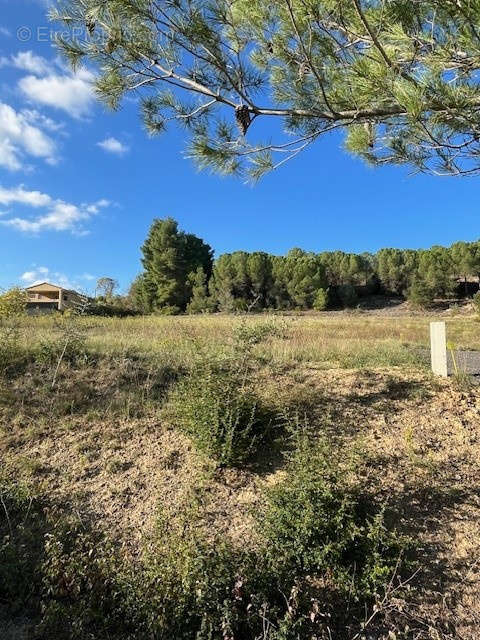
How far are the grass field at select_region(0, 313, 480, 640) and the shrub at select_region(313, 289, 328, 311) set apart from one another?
3123cm

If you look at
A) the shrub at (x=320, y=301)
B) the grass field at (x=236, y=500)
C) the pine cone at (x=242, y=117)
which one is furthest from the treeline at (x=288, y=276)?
the pine cone at (x=242, y=117)

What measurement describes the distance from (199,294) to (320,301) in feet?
34.0

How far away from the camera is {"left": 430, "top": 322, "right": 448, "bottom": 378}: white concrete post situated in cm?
463

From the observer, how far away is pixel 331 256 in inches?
1713

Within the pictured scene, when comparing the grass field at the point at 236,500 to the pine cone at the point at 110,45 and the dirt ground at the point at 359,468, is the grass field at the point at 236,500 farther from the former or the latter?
the pine cone at the point at 110,45

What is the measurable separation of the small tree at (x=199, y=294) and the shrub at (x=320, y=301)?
8.69m

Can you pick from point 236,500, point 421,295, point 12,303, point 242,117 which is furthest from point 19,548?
point 421,295

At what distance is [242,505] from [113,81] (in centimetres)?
301

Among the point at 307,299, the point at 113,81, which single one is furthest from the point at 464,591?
the point at 307,299

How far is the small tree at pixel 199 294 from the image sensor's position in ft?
113

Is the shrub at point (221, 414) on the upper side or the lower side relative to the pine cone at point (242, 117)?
lower

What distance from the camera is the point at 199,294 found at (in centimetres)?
3766

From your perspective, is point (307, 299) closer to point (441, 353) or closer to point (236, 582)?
point (441, 353)

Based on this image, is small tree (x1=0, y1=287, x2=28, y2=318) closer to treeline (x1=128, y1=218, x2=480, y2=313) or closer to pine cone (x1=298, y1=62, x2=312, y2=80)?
pine cone (x1=298, y1=62, x2=312, y2=80)
